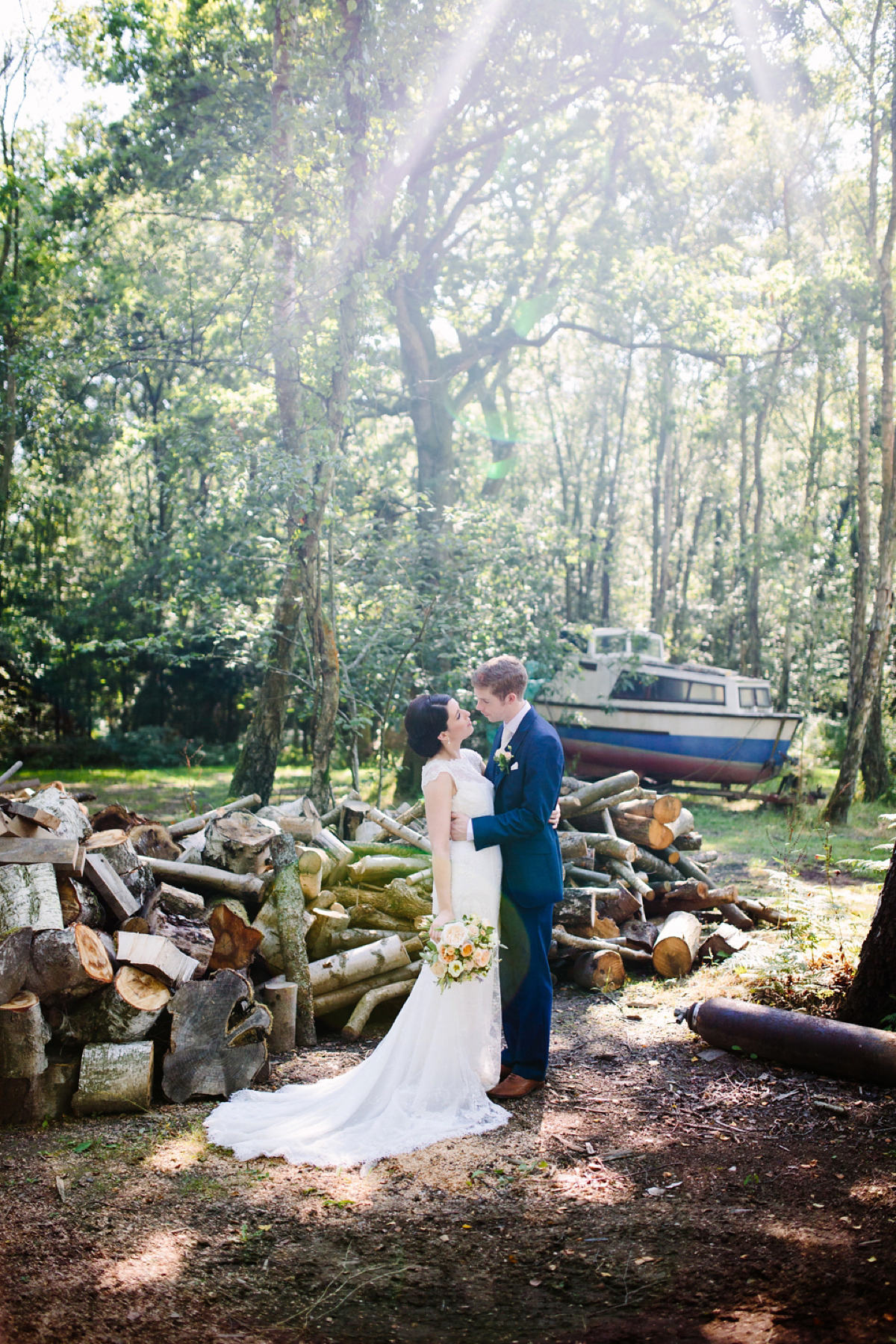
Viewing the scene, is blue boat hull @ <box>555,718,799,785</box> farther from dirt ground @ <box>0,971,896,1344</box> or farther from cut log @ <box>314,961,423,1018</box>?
dirt ground @ <box>0,971,896,1344</box>

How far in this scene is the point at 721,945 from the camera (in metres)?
6.66

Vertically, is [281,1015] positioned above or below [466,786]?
below

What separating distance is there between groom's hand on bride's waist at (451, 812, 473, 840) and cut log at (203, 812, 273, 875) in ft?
6.34

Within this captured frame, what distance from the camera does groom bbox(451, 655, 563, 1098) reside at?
4.26 meters

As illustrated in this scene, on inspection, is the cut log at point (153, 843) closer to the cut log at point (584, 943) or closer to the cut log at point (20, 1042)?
the cut log at point (20, 1042)

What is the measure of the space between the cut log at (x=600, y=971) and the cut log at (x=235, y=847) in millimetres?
2362

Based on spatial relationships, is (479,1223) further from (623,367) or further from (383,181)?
(623,367)

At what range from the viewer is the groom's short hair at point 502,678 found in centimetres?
430

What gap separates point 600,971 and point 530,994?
2.06m

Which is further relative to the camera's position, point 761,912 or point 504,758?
point 761,912

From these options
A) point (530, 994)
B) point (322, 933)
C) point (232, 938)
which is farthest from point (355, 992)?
point (530, 994)

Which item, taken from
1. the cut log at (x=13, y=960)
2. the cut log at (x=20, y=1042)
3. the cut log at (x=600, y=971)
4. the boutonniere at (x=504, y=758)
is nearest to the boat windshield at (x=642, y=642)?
the cut log at (x=600, y=971)

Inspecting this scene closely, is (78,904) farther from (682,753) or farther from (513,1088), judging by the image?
(682,753)

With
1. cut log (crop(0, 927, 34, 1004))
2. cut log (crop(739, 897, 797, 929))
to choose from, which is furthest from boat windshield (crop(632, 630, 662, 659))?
cut log (crop(0, 927, 34, 1004))
